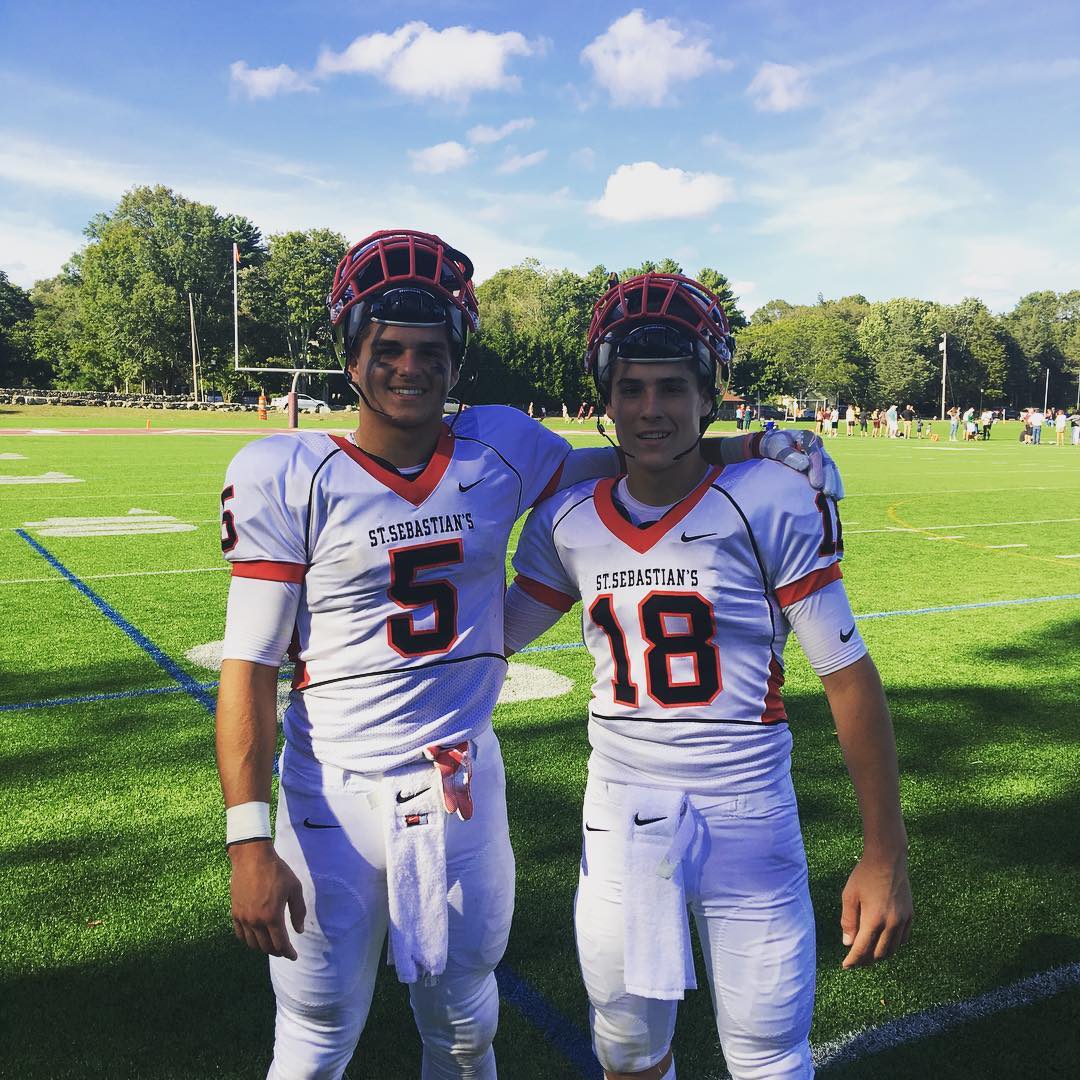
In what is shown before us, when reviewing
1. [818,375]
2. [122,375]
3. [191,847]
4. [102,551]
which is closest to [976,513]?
[102,551]

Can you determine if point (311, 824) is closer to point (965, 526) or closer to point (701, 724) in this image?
point (701, 724)

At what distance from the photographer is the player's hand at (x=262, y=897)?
1.97 meters

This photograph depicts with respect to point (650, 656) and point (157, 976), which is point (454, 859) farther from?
point (157, 976)

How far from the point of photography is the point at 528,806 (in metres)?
4.42

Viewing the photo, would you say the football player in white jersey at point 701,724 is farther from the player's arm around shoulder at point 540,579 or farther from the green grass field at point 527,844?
the green grass field at point 527,844

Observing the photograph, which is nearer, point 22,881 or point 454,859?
point 454,859

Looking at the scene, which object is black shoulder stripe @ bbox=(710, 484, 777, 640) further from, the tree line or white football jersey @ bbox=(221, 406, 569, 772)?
the tree line

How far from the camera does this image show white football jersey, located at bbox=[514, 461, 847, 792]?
210cm

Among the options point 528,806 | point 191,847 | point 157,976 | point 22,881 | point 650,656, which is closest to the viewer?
point 650,656

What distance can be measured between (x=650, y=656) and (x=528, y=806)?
250 cm

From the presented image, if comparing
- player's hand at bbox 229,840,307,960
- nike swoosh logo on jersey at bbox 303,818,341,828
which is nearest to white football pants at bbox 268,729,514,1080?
nike swoosh logo on jersey at bbox 303,818,341,828

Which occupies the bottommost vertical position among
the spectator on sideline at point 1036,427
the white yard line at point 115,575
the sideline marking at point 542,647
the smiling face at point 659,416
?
the sideline marking at point 542,647

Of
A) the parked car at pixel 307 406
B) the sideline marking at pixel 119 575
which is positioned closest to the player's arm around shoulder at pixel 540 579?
the sideline marking at pixel 119 575

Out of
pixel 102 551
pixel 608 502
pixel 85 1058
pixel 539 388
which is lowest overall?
pixel 85 1058
